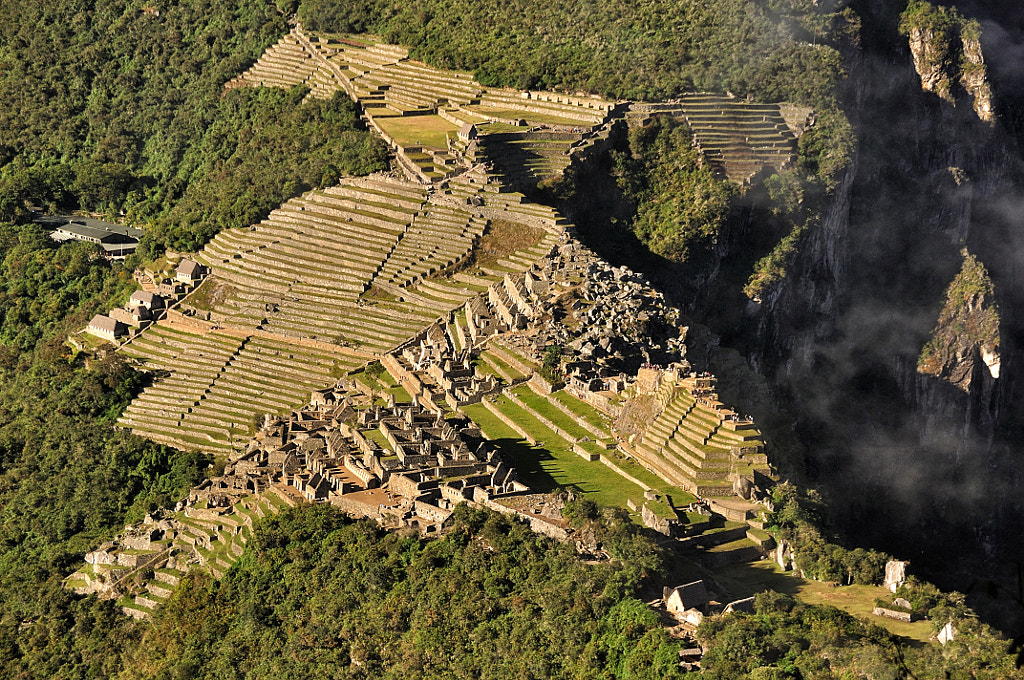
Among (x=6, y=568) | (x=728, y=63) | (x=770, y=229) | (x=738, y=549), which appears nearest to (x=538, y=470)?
(x=738, y=549)

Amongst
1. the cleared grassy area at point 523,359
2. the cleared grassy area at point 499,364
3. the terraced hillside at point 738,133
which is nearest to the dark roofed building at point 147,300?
the cleared grassy area at point 499,364

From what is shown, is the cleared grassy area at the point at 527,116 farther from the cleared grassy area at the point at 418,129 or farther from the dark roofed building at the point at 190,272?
the dark roofed building at the point at 190,272

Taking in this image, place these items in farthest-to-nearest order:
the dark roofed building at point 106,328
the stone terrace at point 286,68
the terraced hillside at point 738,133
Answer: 1. the stone terrace at point 286,68
2. the terraced hillside at point 738,133
3. the dark roofed building at point 106,328

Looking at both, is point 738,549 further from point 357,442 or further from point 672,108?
point 672,108

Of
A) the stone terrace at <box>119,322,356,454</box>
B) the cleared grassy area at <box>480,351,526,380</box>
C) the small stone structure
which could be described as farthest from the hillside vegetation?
the small stone structure

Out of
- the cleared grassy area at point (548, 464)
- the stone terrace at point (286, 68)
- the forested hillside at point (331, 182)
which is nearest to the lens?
the forested hillside at point (331, 182)

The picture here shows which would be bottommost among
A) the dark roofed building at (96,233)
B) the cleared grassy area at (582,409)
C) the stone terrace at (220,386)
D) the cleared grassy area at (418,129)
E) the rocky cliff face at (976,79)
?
the dark roofed building at (96,233)

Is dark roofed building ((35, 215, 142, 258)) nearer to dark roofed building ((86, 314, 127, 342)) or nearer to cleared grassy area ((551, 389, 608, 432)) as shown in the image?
dark roofed building ((86, 314, 127, 342))
